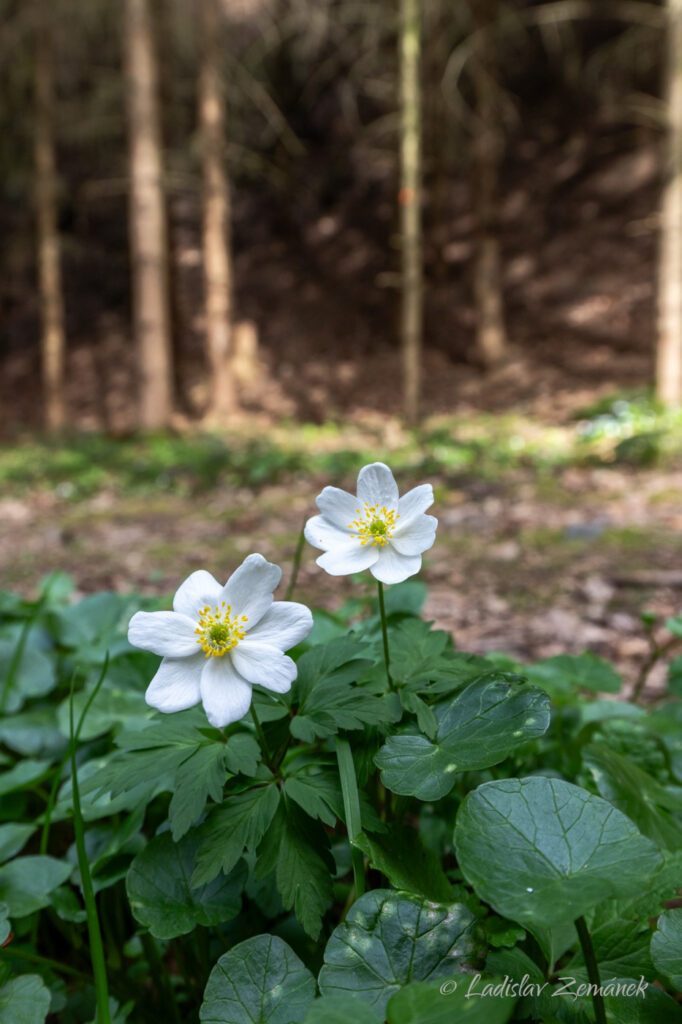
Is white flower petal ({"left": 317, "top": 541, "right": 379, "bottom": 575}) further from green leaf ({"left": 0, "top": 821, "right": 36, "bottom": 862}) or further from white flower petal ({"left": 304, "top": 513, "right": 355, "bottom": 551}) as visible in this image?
green leaf ({"left": 0, "top": 821, "right": 36, "bottom": 862})

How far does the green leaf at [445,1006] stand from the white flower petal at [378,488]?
1.71ft

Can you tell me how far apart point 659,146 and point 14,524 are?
41.4ft

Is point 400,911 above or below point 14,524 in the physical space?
above

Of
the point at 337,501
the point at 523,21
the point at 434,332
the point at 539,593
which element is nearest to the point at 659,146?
the point at 523,21

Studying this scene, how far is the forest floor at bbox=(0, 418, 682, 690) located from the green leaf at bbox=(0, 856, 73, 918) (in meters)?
1.71

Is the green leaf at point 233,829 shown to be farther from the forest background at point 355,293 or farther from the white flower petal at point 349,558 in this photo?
the forest background at point 355,293

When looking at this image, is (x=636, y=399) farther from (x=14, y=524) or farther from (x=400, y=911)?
(x=400, y=911)

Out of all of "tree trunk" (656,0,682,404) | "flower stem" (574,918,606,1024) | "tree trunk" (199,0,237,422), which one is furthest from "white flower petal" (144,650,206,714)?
"tree trunk" (199,0,237,422)

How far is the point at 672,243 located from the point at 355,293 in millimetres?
8030

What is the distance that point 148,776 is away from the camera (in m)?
0.81

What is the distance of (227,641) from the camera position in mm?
785

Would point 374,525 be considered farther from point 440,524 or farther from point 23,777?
point 440,524

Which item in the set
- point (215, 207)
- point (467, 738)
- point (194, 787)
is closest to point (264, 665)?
point (194, 787)

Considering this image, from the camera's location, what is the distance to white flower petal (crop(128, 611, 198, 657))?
78 cm
